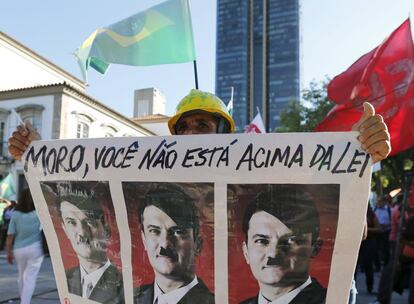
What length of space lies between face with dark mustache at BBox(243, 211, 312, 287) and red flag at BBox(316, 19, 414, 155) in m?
2.87

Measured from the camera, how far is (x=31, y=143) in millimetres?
2178

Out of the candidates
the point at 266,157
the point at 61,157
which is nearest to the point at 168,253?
the point at 266,157

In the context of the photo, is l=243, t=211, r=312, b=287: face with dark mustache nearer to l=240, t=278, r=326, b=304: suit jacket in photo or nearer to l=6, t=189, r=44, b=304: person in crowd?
l=240, t=278, r=326, b=304: suit jacket in photo

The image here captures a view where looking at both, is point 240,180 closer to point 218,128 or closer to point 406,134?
point 218,128

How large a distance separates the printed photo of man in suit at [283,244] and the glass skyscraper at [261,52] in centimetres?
4064

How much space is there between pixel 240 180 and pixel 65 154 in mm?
831

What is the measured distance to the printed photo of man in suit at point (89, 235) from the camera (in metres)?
1.98

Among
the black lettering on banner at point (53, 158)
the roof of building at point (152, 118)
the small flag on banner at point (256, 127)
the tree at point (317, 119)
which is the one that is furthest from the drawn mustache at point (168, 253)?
the roof of building at point (152, 118)

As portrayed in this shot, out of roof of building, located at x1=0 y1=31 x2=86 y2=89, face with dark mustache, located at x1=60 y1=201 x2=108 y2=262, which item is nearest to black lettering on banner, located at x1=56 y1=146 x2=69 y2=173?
face with dark mustache, located at x1=60 y1=201 x2=108 y2=262

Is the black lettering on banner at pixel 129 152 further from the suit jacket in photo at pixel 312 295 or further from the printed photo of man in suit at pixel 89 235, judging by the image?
the suit jacket in photo at pixel 312 295

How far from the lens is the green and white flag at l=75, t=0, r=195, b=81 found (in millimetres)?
4129

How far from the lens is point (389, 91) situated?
4.37 meters

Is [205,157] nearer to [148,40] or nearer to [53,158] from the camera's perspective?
[53,158]

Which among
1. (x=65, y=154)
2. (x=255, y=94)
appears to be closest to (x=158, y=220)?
(x=65, y=154)
